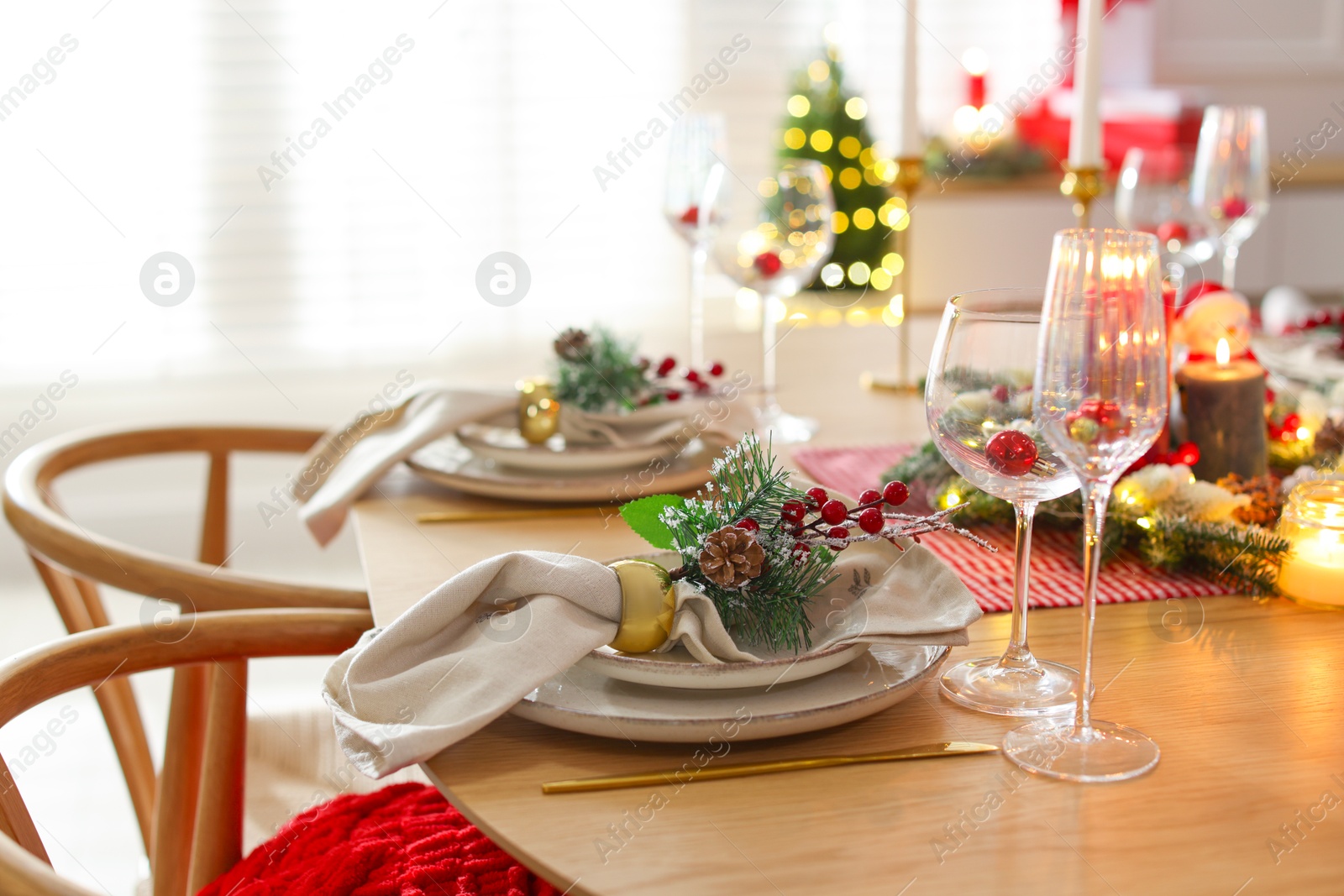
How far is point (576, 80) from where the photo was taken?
3203 mm

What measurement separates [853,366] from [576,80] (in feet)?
5.74

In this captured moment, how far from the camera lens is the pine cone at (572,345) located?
118 cm

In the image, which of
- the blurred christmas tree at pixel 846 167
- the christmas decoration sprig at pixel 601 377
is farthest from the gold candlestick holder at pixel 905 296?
the blurred christmas tree at pixel 846 167

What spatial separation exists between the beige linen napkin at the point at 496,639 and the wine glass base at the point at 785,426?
23.6 inches

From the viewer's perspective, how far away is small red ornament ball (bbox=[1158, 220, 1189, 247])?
4.91ft

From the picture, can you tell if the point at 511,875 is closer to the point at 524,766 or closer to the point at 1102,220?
the point at 524,766

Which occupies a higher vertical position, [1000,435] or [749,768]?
[1000,435]

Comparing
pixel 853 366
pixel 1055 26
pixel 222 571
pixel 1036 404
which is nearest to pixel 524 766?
pixel 1036 404

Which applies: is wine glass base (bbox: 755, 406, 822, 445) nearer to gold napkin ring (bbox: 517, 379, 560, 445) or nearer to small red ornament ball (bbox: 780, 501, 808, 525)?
gold napkin ring (bbox: 517, 379, 560, 445)

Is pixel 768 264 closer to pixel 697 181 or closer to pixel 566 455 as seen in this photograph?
pixel 697 181

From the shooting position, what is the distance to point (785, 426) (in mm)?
1384

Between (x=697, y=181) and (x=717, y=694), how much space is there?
0.86m

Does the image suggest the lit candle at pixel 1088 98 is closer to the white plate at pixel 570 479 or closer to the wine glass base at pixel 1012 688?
the white plate at pixel 570 479

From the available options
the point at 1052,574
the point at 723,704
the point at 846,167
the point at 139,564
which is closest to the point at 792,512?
the point at 723,704
